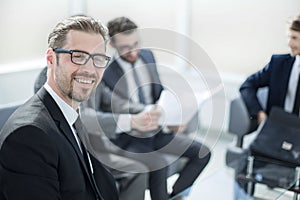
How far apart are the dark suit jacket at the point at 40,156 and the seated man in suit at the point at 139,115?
1.80ft

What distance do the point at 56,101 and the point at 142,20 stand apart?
66.4 inches

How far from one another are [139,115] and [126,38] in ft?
1.25

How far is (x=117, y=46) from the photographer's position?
67.6 inches

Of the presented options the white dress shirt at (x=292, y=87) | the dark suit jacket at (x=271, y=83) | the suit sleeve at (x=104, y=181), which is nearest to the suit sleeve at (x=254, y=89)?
the dark suit jacket at (x=271, y=83)

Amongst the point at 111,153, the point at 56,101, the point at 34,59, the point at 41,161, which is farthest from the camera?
the point at 111,153

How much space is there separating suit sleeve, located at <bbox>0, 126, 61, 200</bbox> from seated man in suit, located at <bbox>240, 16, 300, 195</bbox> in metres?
1.22

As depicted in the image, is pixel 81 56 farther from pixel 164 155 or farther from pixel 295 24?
pixel 295 24

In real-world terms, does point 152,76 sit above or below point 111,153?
above

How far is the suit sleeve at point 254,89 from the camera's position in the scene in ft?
6.86

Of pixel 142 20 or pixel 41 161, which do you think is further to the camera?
pixel 142 20

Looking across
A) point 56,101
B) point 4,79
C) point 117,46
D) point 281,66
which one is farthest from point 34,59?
point 281,66

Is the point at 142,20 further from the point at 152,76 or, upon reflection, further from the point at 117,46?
the point at 117,46

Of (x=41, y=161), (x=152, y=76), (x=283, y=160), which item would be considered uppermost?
(x=41, y=161)

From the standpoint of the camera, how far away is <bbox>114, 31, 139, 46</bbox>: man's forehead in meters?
1.72
